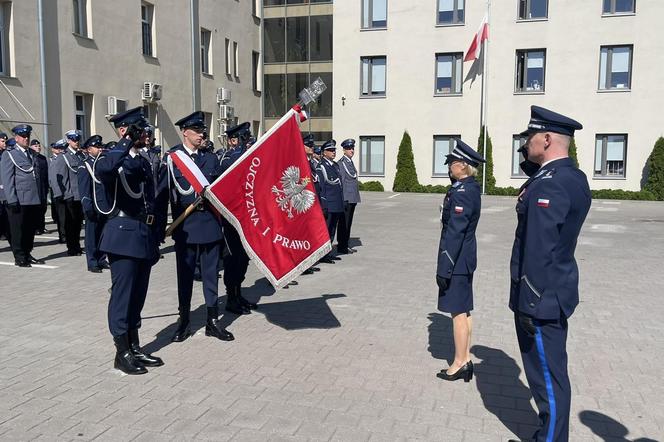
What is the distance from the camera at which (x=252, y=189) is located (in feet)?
18.4

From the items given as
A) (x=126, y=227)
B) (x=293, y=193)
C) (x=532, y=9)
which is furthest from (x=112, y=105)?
(x=532, y=9)

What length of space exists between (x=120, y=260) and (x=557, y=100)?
2488 cm

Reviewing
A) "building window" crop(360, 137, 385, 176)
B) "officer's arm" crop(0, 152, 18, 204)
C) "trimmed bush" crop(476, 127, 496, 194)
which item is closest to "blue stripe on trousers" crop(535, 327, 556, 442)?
"officer's arm" crop(0, 152, 18, 204)

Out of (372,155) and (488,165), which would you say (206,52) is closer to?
(372,155)

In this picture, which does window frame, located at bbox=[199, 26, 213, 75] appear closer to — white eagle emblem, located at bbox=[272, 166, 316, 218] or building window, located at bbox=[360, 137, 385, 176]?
Answer: building window, located at bbox=[360, 137, 385, 176]

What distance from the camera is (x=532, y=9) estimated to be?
26.2m

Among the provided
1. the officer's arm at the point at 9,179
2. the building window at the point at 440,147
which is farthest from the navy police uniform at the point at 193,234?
the building window at the point at 440,147

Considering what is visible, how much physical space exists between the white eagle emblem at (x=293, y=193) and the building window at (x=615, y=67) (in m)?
23.6

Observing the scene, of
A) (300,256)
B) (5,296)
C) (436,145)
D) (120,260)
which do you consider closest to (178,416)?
(120,260)

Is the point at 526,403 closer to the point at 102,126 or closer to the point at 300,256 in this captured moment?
the point at 300,256

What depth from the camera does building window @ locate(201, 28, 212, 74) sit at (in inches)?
1017

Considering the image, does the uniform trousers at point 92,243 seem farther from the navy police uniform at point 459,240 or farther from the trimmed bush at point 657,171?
the trimmed bush at point 657,171

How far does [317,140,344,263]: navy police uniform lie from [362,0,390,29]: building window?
19809 millimetres

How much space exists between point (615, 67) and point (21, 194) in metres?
24.3
